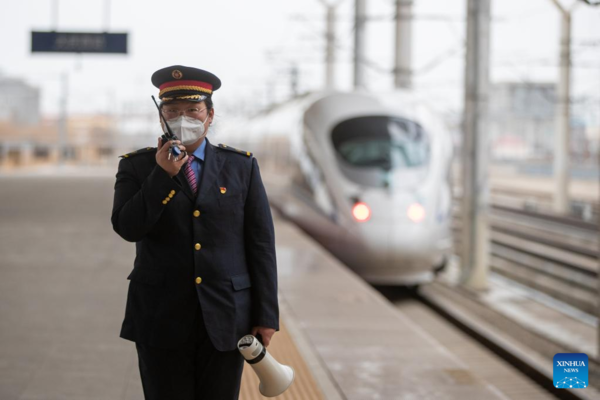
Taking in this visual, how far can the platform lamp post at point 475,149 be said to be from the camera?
975 centimetres

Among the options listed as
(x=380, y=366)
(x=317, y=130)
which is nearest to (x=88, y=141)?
(x=317, y=130)

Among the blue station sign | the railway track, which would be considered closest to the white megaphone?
the railway track

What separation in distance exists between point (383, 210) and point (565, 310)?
3369 mm

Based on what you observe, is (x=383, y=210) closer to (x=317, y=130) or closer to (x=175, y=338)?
Result: (x=317, y=130)

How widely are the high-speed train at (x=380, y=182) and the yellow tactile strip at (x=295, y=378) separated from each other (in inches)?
125

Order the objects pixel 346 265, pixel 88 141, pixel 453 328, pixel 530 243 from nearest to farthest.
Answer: pixel 453 328, pixel 346 265, pixel 530 243, pixel 88 141

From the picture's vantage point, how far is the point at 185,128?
2.14m

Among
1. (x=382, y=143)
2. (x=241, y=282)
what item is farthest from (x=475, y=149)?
(x=241, y=282)

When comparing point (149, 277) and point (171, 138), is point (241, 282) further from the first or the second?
point (171, 138)

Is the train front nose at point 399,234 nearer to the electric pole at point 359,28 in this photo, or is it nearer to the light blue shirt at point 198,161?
the light blue shirt at point 198,161

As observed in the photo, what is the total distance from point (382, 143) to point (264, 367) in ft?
20.6

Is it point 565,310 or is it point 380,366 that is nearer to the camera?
point 380,366

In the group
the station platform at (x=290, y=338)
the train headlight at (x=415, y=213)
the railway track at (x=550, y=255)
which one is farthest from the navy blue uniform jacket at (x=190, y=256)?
the railway track at (x=550, y=255)

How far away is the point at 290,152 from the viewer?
9977 millimetres
